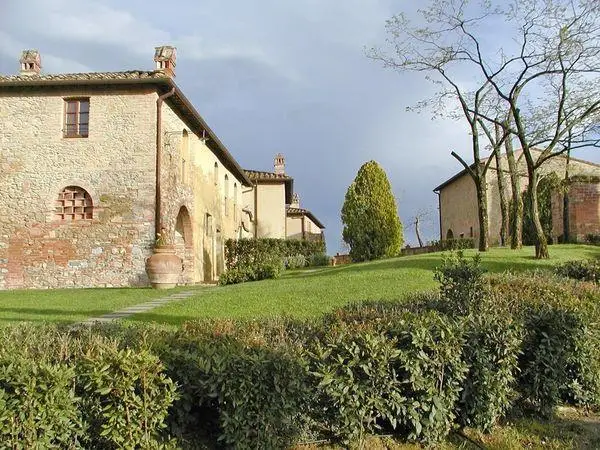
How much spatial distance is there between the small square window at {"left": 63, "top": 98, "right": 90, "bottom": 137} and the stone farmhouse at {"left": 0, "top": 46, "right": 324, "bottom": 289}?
0.10 feet

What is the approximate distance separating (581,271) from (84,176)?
1354cm

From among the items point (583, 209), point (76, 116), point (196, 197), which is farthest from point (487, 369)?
point (583, 209)

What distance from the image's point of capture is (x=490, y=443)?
3.96m

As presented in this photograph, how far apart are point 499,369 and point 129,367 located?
9.08 ft

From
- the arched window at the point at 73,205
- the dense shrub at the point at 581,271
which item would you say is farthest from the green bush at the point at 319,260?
the dense shrub at the point at 581,271

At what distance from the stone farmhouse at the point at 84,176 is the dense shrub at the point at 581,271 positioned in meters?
10.6

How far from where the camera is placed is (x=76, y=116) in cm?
1625

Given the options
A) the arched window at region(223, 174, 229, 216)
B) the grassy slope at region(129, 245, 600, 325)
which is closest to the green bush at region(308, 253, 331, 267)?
the arched window at region(223, 174, 229, 216)

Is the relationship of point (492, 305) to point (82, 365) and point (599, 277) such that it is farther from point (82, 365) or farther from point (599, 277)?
point (599, 277)

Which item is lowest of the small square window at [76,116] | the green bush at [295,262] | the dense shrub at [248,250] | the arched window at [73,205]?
the green bush at [295,262]

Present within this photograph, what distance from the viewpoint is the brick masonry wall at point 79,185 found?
15.5m

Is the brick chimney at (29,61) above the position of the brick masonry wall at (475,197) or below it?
above

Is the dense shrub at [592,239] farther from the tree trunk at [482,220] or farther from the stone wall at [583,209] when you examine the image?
the tree trunk at [482,220]

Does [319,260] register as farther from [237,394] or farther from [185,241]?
[237,394]
